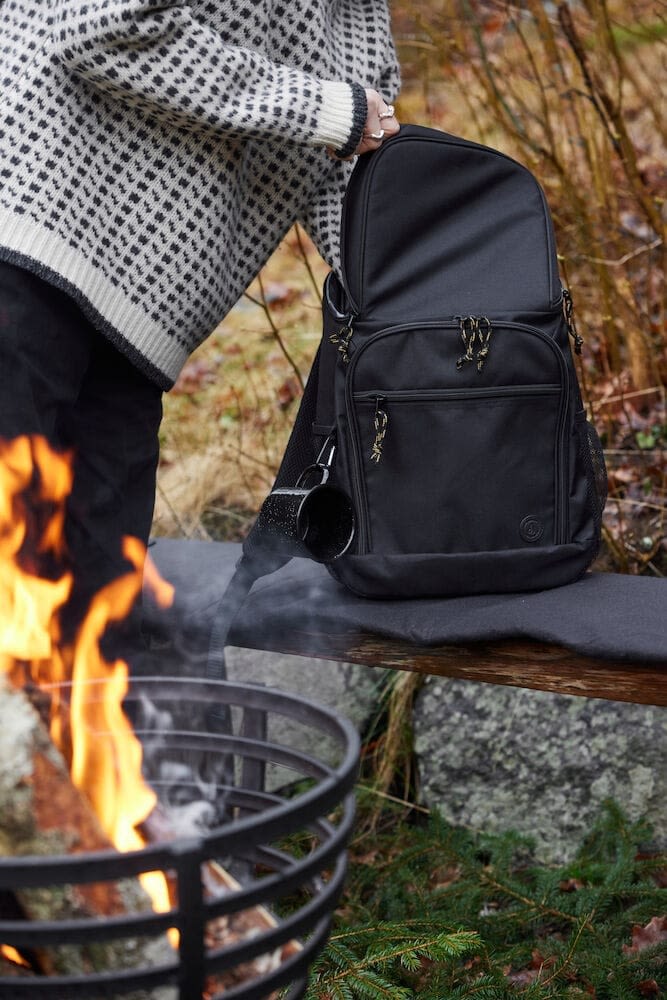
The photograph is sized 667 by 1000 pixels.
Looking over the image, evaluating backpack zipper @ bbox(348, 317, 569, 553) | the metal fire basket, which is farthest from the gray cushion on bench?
the metal fire basket

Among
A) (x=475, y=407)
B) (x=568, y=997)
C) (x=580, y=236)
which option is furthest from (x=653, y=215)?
(x=568, y=997)

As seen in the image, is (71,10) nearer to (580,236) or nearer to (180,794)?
(180,794)

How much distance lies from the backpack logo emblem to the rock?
69 centimetres

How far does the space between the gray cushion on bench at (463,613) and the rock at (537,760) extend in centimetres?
57

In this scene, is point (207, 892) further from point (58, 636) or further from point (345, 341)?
point (345, 341)

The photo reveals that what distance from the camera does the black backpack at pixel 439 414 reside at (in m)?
1.67

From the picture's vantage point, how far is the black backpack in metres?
1.67

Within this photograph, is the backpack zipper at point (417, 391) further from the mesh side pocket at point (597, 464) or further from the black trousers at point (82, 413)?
the black trousers at point (82, 413)

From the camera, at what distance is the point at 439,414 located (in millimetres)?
1669

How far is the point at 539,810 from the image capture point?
89.1 inches

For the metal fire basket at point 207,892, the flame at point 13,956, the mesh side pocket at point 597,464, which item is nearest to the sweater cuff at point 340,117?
the mesh side pocket at point 597,464

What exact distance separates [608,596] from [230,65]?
1.00 meters

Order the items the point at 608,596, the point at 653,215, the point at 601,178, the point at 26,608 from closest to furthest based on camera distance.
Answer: the point at 26,608, the point at 608,596, the point at 653,215, the point at 601,178

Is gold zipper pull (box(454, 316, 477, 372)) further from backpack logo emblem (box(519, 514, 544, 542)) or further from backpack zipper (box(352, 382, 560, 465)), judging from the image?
backpack logo emblem (box(519, 514, 544, 542))
